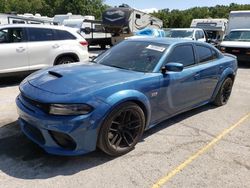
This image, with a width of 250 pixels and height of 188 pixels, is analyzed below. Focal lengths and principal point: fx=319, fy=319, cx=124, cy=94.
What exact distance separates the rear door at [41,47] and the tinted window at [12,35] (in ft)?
0.69

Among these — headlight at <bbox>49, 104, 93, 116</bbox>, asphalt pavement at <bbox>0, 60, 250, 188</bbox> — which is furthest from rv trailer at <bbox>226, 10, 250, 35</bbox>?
headlight at <bbox>49, 104, 93, 116</bbox>

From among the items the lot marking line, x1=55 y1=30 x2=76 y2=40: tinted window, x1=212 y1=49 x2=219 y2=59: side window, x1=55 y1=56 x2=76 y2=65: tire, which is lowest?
the lot marking line

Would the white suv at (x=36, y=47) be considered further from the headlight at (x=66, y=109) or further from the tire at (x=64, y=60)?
the headlight at (x=66, y=109)

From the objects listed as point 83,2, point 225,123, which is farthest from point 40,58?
point 83,2

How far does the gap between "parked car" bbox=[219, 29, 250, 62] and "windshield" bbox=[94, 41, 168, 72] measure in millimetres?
9669

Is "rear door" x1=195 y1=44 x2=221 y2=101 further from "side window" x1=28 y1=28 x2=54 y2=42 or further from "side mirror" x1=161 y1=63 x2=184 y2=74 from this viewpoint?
"side window" x1=28 y1=28 x2=54 y2=42

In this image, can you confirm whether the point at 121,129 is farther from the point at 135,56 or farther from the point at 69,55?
the point at 69,55

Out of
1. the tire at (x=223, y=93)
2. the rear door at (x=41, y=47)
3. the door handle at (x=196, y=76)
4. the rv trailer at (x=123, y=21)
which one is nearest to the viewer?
the door handle at (x=196, y=76)

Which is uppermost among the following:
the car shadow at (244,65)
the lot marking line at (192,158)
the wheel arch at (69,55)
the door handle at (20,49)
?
the door handle at (20,49)

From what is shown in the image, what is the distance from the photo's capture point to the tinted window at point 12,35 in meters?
7.88

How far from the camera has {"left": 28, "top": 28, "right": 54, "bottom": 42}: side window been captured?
327 inches

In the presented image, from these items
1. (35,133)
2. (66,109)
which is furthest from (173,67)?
(35,133)

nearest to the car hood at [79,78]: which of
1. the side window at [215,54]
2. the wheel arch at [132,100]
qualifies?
the wheel arch at [132,100]

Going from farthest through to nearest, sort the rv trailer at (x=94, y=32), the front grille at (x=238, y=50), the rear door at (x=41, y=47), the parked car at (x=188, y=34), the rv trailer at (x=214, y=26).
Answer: the rv trailer at (x=214, y=26), the rv trailer at (x=94, y=32), the parked car at (x=188, y=34), the front grille at (x=238, y=50), the rear door at (x=41, y=47)
